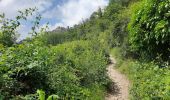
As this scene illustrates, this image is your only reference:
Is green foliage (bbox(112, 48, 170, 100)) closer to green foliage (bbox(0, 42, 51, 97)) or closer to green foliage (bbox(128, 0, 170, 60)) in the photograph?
green foliage (bbox(128, 0, 170, 60))

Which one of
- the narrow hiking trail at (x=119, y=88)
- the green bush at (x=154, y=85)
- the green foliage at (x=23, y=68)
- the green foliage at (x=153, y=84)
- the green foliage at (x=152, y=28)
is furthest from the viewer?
the narrow hiking trail at (x=119, y=88)

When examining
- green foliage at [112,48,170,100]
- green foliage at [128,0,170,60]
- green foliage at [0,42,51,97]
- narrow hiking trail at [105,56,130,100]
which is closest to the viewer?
green foliage at [0,42,51,97]

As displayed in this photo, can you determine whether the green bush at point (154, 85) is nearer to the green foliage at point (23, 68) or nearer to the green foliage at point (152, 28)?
the green foliage at point (152, 28)

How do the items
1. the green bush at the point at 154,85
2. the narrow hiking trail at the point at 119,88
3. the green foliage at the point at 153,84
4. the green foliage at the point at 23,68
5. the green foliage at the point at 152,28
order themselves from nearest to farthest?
the green foliage at the point at 23,68 → the green bush at the point at 154,85 → the green foliage at the point at 153,84 → the green foliage at the point at 152,28 → the narrow hiking trail at the point at 119,88

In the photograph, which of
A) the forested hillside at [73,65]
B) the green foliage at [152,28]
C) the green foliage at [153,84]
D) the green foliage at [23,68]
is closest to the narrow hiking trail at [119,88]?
the forested hillside at [73,65]

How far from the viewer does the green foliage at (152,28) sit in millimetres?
11345

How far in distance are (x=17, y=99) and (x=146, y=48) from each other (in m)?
7.03

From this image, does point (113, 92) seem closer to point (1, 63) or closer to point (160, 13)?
point (160, 13)

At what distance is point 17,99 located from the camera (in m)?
7.57

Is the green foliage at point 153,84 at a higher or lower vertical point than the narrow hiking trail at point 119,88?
lower

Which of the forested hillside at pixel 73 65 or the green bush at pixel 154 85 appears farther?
the green bush at pixel 154 85

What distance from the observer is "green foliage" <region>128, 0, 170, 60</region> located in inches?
447

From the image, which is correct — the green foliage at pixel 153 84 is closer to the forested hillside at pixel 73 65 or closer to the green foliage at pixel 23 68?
the forested hillside at pixel 73 65

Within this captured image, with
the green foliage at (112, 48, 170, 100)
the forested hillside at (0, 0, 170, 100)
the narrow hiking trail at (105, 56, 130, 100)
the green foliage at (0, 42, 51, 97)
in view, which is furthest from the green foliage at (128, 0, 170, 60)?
the green foliage at (0, 42, 51, 97)
